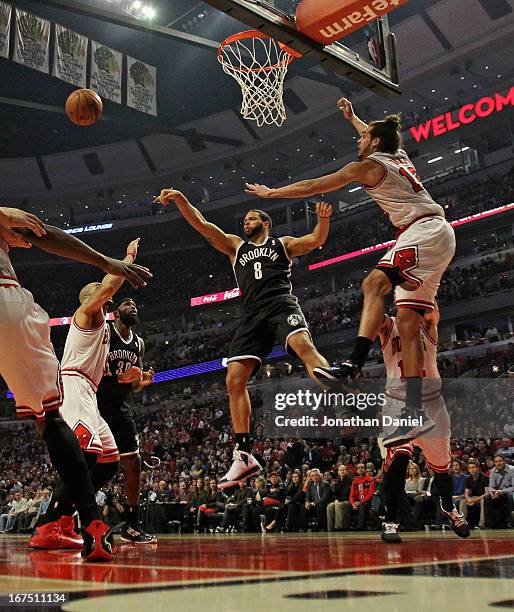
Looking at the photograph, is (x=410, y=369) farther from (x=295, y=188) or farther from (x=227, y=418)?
(x=227, y=418)

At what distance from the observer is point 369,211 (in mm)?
29438

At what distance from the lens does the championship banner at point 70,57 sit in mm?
19719

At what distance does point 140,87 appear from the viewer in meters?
23.0

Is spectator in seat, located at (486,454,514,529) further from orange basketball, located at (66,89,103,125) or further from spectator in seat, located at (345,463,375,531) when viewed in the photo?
orange basketball, located at (66,89,103,125)

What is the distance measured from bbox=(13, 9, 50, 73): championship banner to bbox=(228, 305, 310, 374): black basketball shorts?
1625 cm

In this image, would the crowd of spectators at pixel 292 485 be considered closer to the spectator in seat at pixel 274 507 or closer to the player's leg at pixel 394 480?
the spectator in seat at pixel 274 507

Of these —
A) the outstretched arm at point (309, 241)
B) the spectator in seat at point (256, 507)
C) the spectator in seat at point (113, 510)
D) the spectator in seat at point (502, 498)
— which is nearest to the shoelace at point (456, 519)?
the outstretched arm at point (309, 241)

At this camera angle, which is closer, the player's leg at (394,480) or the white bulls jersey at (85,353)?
the player's leg at (394,480)

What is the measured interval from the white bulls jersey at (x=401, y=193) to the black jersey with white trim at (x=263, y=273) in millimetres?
1053

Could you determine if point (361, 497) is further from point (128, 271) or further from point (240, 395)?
point (128, 271)

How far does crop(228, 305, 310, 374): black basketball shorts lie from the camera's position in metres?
5.07

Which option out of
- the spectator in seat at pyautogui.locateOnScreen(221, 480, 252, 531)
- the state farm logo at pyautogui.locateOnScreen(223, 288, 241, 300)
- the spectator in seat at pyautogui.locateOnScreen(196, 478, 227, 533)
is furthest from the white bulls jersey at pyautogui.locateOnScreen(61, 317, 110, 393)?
the state farm logo at pyautogui.locateOnScreen(223, 288, 241, 300)

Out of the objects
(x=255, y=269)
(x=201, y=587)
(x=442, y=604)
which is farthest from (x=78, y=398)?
(x=442, y=604)

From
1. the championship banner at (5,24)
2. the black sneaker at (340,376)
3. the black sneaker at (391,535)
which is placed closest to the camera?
the black sneaker at (340,376)
